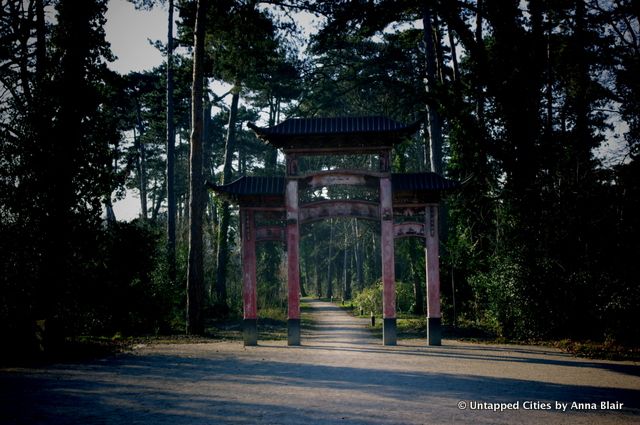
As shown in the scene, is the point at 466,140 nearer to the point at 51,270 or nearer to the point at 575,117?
the point at 575,117

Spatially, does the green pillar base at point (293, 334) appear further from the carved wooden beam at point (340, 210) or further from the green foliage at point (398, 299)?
the green foliage at point (398, 299)

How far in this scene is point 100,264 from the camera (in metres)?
15.6

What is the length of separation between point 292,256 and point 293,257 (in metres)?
0.05

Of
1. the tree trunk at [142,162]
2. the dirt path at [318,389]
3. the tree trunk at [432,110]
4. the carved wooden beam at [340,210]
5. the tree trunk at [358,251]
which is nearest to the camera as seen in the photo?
the dirt path at [318,389]

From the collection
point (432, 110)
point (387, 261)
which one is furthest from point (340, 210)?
point (432, 110)

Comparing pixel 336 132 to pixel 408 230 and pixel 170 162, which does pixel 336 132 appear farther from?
pixel 170 162

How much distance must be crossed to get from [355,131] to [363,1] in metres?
4.94

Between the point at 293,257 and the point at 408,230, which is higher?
the point at 408,230

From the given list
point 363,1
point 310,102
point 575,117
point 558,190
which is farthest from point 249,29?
point 575,117

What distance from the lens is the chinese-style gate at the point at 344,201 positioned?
14.2 metres

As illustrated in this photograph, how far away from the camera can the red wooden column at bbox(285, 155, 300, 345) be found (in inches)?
567

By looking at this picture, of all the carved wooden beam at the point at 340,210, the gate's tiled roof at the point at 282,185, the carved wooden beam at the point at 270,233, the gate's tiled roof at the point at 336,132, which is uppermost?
the gate's tiled roof at the point at 336,132

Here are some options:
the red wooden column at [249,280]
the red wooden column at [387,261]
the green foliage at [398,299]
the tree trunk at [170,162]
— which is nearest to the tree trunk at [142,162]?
the tree trunk at [170,162]

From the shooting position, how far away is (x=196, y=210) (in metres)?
17.3
